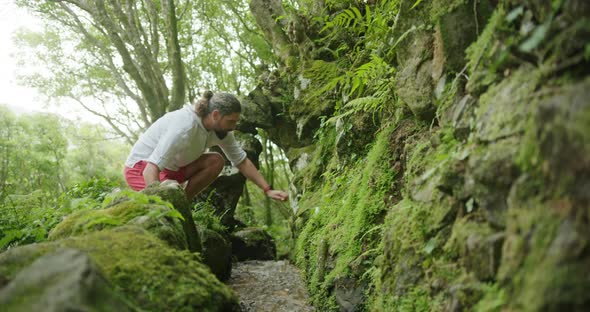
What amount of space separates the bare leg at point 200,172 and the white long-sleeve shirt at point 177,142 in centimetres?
18

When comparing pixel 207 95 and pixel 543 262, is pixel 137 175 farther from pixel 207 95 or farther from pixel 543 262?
pixel 543 262

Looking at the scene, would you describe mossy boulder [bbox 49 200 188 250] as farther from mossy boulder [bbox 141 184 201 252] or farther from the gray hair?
the gray hair

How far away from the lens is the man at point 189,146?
4.68 metres

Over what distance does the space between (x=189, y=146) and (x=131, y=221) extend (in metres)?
2.43

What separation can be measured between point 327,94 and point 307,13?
7.46 ft

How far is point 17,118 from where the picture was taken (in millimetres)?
24453

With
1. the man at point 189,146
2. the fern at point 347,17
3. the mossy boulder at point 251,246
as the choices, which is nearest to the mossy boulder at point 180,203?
the man at point 189,146

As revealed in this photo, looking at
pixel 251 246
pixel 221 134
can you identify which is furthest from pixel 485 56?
pixel 251 246

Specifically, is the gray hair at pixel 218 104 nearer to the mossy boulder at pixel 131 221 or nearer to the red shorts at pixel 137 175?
the red shorts at pixel 137 175

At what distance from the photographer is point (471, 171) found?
2.09m

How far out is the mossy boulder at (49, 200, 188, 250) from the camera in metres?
2.62

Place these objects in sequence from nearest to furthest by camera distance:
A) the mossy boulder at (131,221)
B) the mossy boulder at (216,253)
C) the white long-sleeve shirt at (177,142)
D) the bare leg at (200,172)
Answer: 1. the mossy boulder at (131,221)
2. the white long-sleeve shirt at (177,142)
3. the mossy boulder at (216,253)
4. the bare leg at (200,172)

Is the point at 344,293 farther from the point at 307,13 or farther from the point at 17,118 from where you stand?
the point at 17,118

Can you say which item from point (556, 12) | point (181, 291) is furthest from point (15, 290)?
point (556, 12)
